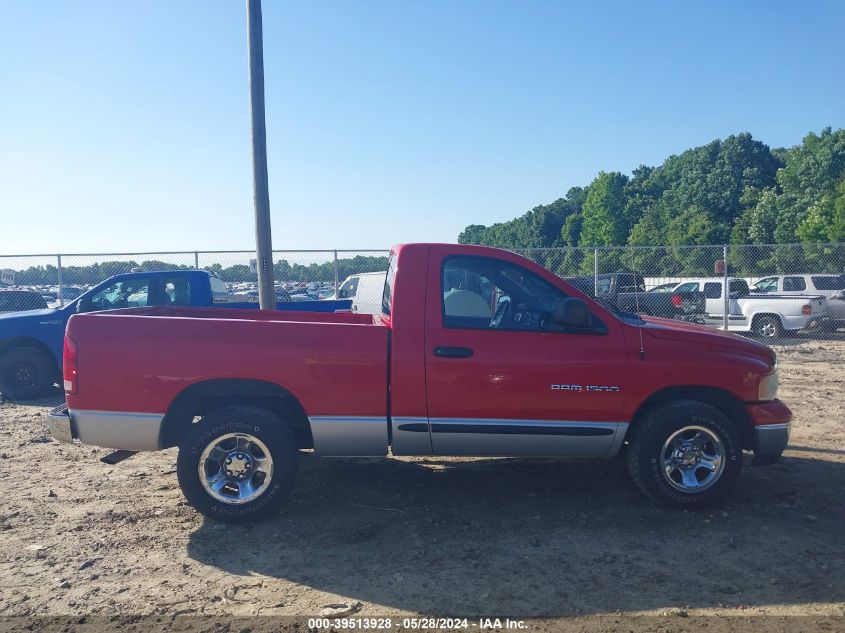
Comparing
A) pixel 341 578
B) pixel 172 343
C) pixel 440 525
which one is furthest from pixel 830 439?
pixel 172 343

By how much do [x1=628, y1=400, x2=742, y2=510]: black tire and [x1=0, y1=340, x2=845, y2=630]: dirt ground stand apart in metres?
0.15

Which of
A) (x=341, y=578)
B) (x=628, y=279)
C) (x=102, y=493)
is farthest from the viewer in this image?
(x=628, y=279)

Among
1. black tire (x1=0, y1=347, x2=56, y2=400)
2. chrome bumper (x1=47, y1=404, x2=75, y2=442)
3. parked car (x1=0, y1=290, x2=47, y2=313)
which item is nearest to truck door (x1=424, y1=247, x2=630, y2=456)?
chrome bumper (x1=47, y1=404, x2=75, y2=442)

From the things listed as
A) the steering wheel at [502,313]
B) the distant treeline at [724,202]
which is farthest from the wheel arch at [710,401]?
the distant treeline at [724,202]

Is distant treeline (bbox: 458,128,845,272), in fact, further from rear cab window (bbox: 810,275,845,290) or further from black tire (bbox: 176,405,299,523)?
black tire (bbox: 176,405,299,523)

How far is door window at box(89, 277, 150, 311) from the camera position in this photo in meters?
10.4

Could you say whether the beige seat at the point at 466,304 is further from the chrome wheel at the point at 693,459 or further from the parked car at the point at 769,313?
the parked car at the point at 769,313

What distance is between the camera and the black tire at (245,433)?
5082 mm

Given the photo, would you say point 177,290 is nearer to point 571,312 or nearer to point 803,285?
point 571,312

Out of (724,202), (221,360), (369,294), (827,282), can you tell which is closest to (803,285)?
(827,282)

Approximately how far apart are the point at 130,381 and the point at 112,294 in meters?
6.03

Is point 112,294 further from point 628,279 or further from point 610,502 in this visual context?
point 628,279

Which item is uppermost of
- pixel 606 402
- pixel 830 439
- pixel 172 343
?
pixel 172 343

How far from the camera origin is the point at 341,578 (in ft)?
14.2
